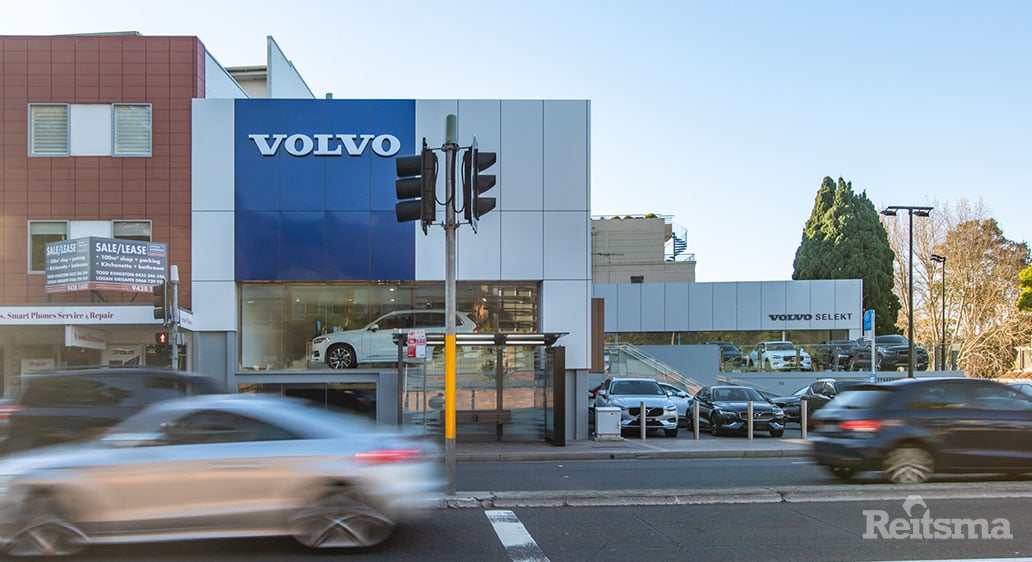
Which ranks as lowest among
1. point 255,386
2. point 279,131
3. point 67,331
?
point 255,386

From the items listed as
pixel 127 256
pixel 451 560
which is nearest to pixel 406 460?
pixel 451 560

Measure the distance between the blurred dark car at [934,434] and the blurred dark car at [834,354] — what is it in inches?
1098

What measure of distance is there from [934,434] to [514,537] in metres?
6.18

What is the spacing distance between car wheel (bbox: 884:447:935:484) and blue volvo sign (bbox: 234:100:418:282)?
14.3 m

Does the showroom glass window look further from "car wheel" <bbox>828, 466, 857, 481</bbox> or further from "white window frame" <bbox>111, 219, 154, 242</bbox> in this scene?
"car wheel" <bbox>828, 466, 857, 481</bbox>

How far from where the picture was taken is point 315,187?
22750 mm

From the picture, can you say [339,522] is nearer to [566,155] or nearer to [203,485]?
[203,485]

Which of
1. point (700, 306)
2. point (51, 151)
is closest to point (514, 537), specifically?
point (51, 151)

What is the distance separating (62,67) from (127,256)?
6015 mm

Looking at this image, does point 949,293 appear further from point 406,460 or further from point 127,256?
point 406,460

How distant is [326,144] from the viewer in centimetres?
2281

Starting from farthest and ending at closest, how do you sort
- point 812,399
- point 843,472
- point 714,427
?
point 812,399 < point 714,427 < point 843,472

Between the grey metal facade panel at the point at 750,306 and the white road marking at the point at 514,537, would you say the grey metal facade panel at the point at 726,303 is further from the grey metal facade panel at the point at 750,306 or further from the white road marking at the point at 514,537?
the white road marking at the point at 514,537

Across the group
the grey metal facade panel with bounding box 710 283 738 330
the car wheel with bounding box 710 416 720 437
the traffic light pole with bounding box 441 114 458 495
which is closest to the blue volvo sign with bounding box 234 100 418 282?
the car wheel with bounding box 710 416 720 437
